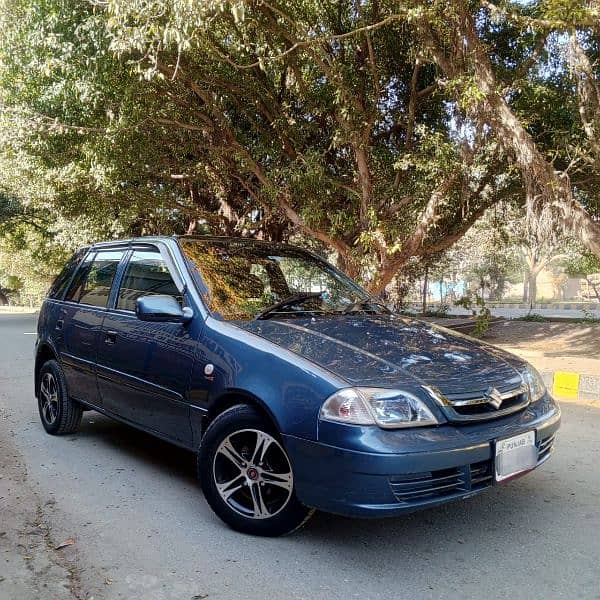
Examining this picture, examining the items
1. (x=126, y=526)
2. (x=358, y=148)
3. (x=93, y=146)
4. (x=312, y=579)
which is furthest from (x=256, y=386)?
(x=93, y=146)

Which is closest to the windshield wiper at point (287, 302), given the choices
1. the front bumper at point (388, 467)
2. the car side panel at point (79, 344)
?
the front bumper at point (388, 467)

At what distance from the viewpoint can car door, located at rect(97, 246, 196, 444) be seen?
3703mm

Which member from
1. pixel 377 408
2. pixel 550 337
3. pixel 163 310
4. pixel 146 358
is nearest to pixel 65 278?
pixel 146 358

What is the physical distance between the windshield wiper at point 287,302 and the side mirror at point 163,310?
430 mm

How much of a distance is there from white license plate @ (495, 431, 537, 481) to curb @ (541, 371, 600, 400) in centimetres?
464

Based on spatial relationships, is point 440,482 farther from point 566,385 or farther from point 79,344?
point 566,385

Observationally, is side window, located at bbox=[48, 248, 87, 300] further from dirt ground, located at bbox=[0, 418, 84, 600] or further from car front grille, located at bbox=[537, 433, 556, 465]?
car front grille, located at bbox=[537, 433, 556, 465]

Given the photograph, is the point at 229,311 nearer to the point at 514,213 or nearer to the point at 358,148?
the point at 358,148

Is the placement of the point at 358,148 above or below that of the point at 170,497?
above

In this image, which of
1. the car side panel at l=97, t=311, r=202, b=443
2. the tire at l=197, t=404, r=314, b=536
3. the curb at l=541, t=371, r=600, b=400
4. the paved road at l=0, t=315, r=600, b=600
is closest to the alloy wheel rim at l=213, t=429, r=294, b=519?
the tire at l=197, t=404, r=314, b=536

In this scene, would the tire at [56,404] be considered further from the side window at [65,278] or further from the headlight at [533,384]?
the headlight at [533,384]

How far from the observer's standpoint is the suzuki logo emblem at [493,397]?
304 cm

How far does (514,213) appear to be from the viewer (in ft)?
44.8

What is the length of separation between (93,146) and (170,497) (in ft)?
28.0
